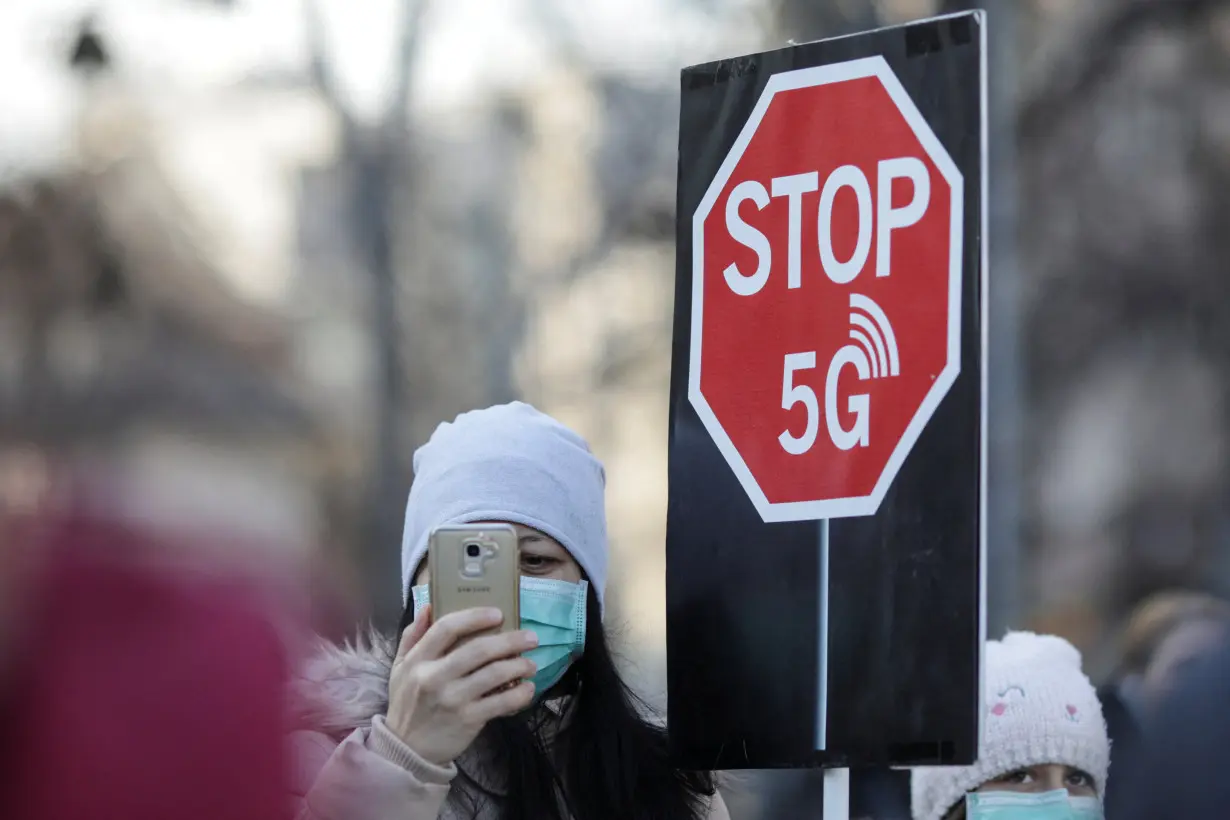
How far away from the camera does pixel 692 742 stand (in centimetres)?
349

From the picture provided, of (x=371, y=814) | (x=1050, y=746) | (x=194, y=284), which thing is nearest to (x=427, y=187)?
(x=194, y=284)

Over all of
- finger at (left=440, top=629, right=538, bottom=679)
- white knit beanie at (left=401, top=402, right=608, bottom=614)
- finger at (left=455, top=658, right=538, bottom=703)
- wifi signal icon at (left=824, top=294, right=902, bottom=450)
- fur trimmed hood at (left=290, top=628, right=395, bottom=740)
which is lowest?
fur trimmed hood at (left=290, top=628, right=395, bottom=740)

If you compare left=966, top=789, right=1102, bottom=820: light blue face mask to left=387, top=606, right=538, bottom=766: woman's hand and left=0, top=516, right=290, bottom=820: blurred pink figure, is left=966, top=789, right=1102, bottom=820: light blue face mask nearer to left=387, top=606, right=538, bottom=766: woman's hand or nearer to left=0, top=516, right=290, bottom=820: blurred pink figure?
left=387, top=606, right=538, bottom=766: woman's hand

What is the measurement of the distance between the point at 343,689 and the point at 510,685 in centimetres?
43

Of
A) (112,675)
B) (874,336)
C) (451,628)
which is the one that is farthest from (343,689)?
(112,675)

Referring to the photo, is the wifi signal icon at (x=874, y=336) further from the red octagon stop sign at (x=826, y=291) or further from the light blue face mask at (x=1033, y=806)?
the light blue face mask at (x=1033, y=806)

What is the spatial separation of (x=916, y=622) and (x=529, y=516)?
0.85 metres

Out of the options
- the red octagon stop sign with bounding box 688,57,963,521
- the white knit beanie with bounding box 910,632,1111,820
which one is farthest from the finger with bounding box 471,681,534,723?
the white knit beanie with bounding box 910,632,1111,820

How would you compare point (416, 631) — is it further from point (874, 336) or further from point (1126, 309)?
point (1126, 309)

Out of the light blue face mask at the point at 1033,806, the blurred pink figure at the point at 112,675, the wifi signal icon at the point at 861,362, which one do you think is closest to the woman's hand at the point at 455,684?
the wifi signal icon at the point at 861,362

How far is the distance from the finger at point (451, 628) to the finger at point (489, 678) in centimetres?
6

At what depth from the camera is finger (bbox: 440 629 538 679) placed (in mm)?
3311

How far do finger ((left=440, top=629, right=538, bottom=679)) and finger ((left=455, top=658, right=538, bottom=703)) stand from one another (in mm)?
11

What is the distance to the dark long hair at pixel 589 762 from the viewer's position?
3.66 m
